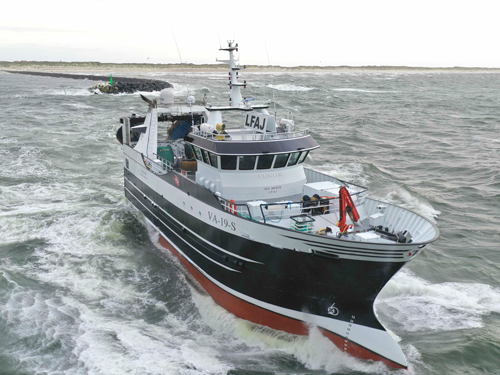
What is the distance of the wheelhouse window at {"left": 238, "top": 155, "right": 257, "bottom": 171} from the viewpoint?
13.5m

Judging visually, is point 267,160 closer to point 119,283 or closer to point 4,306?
point 119,283

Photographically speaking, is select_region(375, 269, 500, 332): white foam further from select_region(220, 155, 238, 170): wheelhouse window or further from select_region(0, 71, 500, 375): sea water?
select_region(220, 155, 238, 170): wheelhouse window

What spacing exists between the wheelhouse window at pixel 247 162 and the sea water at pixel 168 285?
4.57 metres

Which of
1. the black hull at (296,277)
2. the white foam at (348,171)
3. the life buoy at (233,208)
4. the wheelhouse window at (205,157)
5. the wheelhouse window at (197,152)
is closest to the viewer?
the black hull at (296,277)

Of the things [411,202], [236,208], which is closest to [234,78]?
[236,208]

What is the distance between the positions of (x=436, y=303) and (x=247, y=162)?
26.1ft

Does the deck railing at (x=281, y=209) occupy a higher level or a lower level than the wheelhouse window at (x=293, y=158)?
lower

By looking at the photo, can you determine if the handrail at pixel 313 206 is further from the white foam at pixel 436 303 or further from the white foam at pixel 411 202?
the white foam at pixel 411 202

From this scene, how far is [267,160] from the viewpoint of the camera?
1380 cm

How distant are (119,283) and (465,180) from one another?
2210 cm

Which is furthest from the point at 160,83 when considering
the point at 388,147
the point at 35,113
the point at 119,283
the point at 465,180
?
the point at 119,283

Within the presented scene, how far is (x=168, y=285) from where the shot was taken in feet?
51.4

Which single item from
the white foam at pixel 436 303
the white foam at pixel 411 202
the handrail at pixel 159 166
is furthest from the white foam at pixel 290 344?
the white foam at pixel 411 202

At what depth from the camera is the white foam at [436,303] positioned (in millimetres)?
13645
